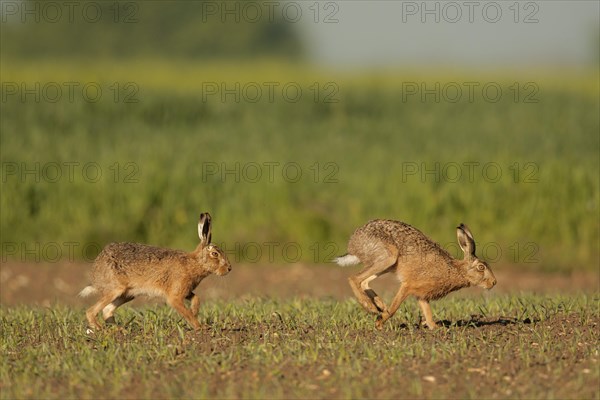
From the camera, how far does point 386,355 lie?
789cm

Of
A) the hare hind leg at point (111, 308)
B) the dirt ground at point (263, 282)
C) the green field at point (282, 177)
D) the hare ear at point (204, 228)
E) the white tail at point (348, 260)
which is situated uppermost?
the hare ear at point (204, 228)

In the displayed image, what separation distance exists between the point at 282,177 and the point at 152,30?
139ft

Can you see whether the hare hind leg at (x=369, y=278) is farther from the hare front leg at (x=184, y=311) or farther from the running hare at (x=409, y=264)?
the hare front leg at (x=184, y=311)

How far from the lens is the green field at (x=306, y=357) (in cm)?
725

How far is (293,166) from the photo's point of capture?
63.9 feet

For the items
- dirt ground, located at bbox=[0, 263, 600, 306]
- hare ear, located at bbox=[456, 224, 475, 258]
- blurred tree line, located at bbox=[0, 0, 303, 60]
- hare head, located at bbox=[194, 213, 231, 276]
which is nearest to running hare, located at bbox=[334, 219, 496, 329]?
hare ear, located at bbox=[456, 224, 475, 258]

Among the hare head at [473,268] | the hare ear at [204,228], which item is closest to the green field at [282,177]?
the hare head at [473,268]

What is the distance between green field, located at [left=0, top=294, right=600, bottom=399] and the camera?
7.25 metres

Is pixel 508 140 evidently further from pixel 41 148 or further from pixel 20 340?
pixel 20 340

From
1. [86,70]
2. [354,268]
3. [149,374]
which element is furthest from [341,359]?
[86,70]

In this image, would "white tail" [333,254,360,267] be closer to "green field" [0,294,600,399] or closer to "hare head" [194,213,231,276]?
"green field" [0,294,600,399]

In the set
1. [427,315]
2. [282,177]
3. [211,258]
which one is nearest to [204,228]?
[211,258]

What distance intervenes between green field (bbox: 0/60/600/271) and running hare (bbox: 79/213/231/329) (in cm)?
796

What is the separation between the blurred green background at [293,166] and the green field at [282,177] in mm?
29
